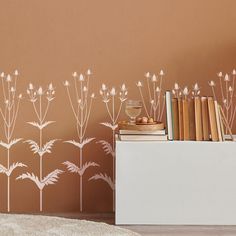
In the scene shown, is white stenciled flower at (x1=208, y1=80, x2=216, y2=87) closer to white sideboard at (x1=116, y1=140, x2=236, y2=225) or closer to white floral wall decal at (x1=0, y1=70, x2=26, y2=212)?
white sideboard at (x1=116, y1=140, x2=236, y2=225)

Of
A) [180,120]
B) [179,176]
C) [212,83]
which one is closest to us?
[179,176]

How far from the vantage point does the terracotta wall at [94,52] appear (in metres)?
3.72

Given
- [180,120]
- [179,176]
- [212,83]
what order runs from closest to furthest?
[179,176]
[180,120]
[212,83]

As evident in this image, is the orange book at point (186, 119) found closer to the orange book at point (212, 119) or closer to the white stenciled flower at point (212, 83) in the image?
the orange book at point (212, 119)

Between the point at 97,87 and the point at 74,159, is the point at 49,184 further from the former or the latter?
the point at 97,87

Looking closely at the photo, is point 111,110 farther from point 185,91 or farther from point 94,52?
point 185,91

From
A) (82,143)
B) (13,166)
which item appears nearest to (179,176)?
(82,143)

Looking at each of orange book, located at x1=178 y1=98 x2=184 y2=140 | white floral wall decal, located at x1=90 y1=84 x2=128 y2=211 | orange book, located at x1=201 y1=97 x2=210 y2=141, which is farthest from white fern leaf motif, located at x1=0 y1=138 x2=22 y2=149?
orange book, located at x1=201 y1=97 x2=210 y2=141

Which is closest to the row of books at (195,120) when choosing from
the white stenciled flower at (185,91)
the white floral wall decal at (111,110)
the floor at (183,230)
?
the white stenciled flower at (185,91)

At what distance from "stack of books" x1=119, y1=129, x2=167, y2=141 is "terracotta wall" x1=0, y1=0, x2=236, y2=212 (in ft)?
1.33

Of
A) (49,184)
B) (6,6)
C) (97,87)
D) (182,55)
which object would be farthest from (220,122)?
(6,6)

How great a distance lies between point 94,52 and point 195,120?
0.82m

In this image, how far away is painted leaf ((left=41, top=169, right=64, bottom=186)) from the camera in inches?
148

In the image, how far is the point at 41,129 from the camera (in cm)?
377
